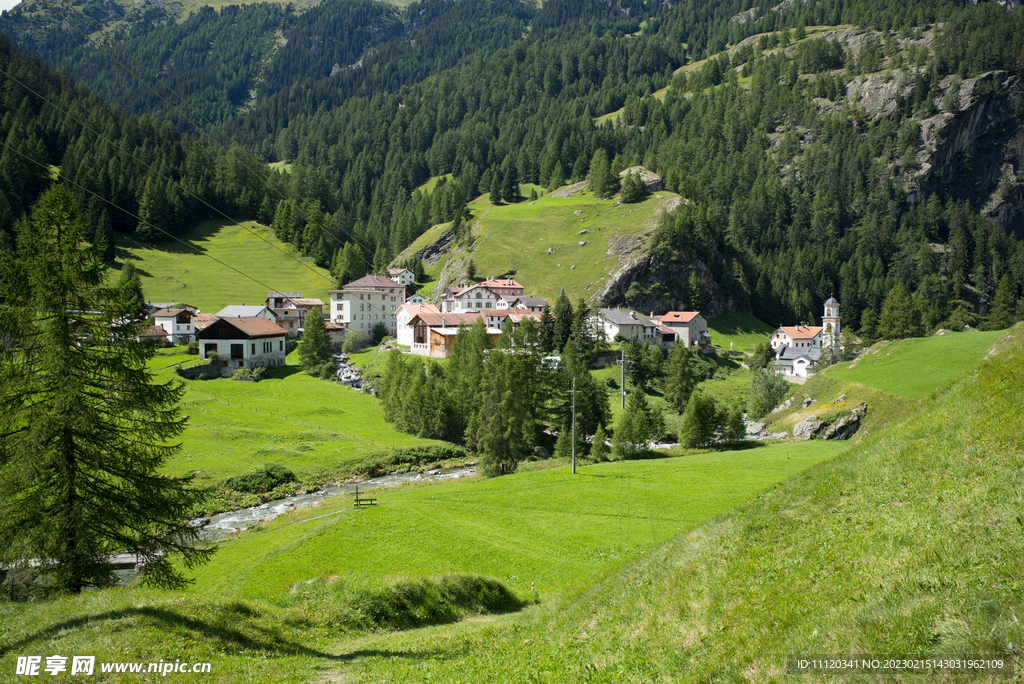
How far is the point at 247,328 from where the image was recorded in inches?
3201

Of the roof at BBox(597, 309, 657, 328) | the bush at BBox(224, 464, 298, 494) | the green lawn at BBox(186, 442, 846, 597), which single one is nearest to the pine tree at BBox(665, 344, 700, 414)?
the roof at BBox(597, 309, 657, 328)

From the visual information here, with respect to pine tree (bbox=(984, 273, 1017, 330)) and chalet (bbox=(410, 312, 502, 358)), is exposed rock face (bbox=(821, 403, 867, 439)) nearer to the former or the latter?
chalet (bbox=(410, 312, 502, 358))

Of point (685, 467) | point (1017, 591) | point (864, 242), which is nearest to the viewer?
point (1017, 591)

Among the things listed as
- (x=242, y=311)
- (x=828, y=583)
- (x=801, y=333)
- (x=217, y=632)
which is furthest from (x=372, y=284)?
(x=828, y=583)

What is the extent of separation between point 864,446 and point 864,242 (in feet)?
630

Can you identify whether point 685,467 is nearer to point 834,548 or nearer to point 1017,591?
point 834,548

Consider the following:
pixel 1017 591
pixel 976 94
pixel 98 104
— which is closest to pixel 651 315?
pixel 1017 591

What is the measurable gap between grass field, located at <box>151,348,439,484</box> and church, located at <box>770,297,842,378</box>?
7500cm

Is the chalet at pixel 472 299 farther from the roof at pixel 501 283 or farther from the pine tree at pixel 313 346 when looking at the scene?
the pine tree at pixel 313 346

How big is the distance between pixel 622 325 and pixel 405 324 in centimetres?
3993

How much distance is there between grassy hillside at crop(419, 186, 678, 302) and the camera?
125 m

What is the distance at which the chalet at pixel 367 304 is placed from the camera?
10900 centimetres

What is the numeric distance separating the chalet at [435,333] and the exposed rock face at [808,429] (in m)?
48.1

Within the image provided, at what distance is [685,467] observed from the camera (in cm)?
4522
